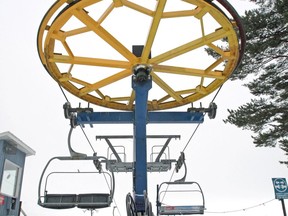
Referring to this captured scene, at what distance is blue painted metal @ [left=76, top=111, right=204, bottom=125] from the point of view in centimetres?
630

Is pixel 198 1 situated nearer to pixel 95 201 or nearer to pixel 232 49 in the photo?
pixel 232 49

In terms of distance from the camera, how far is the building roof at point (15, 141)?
30.0ft

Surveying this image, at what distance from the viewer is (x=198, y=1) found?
4.68 metres

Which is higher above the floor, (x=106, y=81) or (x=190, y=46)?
(x=190, y=46)

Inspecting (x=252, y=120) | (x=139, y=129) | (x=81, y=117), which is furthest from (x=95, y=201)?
(x=252, y=120)

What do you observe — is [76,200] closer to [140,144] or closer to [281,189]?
[140,144]

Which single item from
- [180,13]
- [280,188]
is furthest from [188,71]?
[280,188]

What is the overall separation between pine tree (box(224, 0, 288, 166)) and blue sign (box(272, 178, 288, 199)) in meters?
5.48

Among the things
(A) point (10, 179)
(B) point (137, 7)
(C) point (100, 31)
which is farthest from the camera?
(A) point (10, 179)

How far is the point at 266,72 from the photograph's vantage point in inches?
515

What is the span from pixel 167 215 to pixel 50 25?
5309 mm

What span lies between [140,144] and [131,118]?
1521 millimetres

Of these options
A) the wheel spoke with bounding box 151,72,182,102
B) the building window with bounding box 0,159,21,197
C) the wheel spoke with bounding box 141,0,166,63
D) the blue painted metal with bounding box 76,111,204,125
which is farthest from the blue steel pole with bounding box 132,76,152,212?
the building window with bounding box 0,159,21,197

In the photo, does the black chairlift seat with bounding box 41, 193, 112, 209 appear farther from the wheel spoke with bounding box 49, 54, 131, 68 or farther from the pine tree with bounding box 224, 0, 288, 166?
the pine tree with bounding box 224, 0, 288, 166
